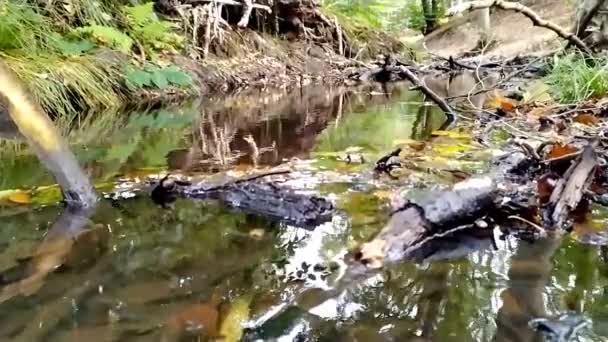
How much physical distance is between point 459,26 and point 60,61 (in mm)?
14718

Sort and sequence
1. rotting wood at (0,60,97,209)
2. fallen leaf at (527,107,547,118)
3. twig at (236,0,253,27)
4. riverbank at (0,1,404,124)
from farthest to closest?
twig at (236,0,253,27)
riverbank at (0,1,404,124)
fallen leaf at (527,107,547,118)
rotting wood at (0,60,97,209)

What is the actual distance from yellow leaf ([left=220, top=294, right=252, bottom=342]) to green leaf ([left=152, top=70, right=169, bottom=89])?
5.63 m

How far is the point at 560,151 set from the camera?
257cm

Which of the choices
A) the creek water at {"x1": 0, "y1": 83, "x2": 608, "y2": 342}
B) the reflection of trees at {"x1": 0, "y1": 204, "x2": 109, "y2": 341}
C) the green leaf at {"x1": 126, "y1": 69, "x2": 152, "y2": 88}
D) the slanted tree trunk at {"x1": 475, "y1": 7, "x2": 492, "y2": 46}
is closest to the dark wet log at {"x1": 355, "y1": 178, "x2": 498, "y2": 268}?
the creek water at {"x1": 0, "y1": 83, "x2": 608, "y2": 342}

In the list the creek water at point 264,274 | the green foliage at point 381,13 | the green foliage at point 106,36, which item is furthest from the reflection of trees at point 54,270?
the green foliage at point 381,13

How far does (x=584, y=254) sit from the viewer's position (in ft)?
5.72

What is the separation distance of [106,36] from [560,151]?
5.13 m

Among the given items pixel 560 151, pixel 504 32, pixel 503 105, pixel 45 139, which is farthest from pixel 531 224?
pixel 504 32

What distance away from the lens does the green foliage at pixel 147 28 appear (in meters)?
7.29

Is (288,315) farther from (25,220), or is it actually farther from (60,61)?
(60,61)

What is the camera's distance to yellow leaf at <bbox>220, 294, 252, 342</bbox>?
4.25 ft

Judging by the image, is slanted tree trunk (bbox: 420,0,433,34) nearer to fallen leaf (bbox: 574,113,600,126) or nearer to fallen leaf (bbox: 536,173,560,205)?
fallen leaf (bbox: 574,113,600,126)

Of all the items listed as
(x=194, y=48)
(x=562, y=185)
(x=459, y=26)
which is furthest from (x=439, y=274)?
(x=459, y=26)

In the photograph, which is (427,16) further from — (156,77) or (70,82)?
(70,82)
